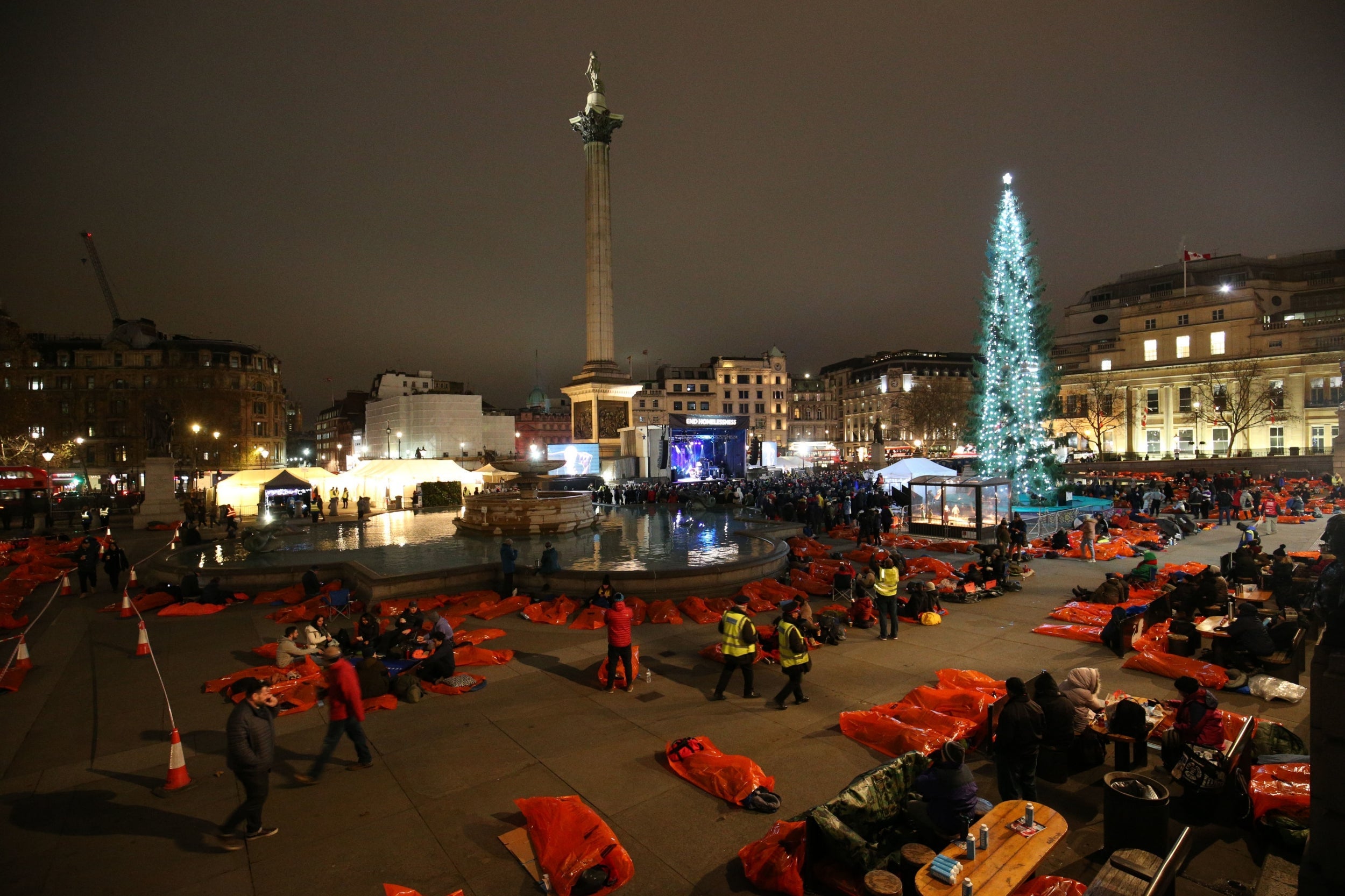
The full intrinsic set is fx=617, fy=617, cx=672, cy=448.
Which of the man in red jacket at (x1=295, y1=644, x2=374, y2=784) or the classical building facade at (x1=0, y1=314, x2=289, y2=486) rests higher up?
the classical building facade at (x1=0, y1=314, x2=289, y2=486)

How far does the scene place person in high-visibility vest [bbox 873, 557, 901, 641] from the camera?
381 inches

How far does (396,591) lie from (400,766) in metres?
7.02

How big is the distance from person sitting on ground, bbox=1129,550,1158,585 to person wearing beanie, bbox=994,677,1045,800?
9314mm

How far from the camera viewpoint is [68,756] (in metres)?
6.28

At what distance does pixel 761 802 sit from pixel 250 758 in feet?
13.1

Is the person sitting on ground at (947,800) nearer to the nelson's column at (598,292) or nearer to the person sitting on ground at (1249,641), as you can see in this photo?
the person sitting on ground at (1249,641)

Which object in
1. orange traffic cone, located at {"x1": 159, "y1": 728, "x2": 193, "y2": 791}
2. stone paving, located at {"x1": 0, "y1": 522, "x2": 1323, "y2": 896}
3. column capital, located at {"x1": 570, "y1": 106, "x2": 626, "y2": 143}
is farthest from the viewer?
column capital, located at {"x1": 570, "y1": 106, "x2": 626, "y2": 143}

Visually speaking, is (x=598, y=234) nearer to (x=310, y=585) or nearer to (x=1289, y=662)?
(x=310, y=585)

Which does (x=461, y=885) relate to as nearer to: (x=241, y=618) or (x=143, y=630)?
(x=143, y=630)

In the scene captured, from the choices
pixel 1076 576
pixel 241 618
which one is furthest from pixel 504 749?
pixel 1076 576

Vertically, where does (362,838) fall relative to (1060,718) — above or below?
below

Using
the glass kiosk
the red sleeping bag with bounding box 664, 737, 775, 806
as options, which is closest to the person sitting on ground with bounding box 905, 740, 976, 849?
the red sleeping bag with bounding box 664, 737, 775, 806

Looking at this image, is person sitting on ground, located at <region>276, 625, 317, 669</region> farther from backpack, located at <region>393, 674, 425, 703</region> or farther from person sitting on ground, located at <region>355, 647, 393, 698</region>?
backpack, located at <region>393, 674, 425, 703</region>

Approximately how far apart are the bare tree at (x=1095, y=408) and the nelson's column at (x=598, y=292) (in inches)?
1507
